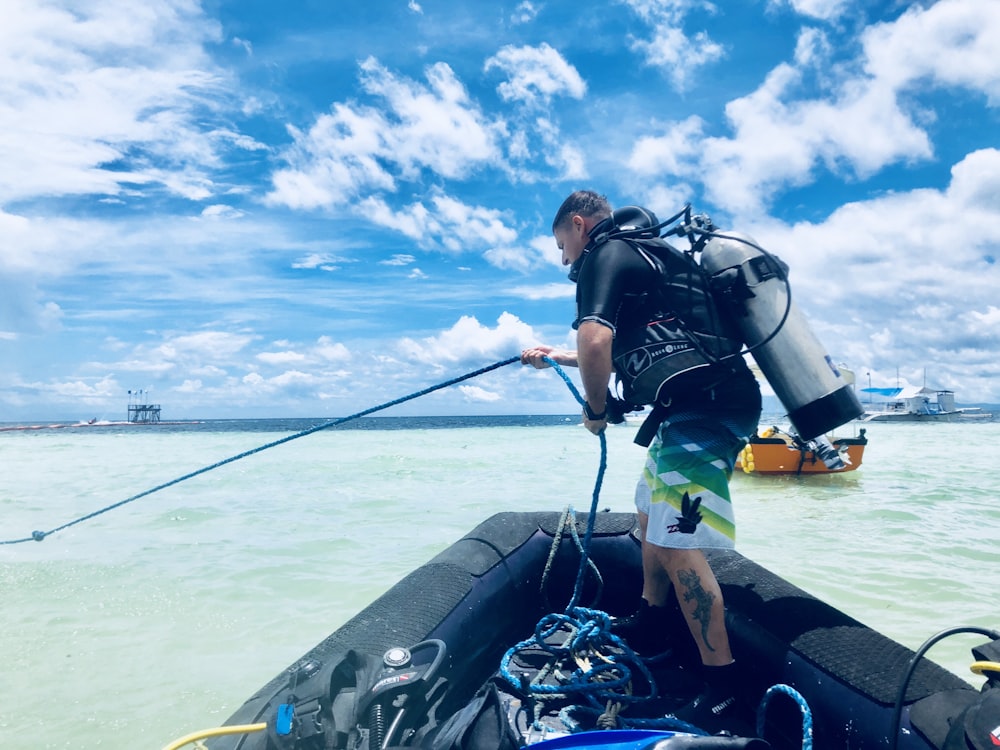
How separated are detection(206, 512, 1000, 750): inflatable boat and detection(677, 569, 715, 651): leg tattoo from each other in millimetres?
234

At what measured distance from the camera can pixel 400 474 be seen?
1755cm

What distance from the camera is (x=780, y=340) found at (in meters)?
2.39

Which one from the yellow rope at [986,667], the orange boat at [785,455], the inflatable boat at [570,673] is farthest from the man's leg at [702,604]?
the orange boat at [785,455]

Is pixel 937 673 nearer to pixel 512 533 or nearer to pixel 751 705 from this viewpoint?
pixel 751 705

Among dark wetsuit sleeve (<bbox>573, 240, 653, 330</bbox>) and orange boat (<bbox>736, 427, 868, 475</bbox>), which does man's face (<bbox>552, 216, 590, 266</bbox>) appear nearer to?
dark wetsuit sleeve (<bbox>573, 240, 653, 330</bbox>)

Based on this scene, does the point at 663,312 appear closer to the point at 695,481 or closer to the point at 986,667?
the point at 695,481

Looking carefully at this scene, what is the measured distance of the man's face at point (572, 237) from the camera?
2.72 metres

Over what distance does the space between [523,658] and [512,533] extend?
2.24ft

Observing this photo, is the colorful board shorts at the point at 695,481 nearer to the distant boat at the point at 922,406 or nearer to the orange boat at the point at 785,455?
the orange boat at the point at 785,455

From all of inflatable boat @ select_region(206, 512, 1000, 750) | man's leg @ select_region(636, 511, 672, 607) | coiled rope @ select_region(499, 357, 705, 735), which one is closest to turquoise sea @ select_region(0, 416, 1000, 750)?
inflatable boat @ select_region(206, 512, 1000, 750)

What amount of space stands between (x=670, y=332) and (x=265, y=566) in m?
6.16

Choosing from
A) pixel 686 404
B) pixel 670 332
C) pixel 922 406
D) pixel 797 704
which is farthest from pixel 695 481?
pixel 922 406

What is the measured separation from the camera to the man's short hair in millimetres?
2727

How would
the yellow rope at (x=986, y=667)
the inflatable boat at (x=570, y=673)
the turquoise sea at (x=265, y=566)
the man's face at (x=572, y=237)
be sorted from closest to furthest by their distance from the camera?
1. the yellow rope at (x=986, y=667)
2. the inflatable boat at (x=570, y=673)
3. the man's face at (x=572, y=237)
4. the turquoise sea at (x=265, y=566)
